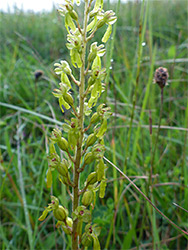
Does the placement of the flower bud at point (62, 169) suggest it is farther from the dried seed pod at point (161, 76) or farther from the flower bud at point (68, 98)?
the dried seed pod at point (161, 76)

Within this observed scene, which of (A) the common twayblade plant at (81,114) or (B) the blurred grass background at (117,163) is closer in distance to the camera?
(A) the common twayblade plant at (81,114)

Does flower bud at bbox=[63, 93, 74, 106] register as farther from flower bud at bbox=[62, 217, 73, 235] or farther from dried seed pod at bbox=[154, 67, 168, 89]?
dried seed pod at bbox=[154, 67, 168, 89]

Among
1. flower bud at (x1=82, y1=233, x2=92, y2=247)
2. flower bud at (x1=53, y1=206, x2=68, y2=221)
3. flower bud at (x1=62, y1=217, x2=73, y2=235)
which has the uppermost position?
flower bud at (x1=53, y1=206, x2=68, y2=221)

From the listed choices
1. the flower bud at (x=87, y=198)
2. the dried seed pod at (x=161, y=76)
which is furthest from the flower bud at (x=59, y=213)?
the dried seed pod at (x=161, y=76)

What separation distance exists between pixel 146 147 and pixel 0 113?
6.94 feet

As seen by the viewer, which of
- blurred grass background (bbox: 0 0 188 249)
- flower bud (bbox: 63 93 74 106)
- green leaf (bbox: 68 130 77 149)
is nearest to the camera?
green leaf (bbox: 68 130 77 149)

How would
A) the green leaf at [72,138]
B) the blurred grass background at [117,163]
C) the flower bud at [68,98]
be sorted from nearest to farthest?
the green leaf at [72,138]
the flower bud at [68,98]
the blurred grass background at [117,163]

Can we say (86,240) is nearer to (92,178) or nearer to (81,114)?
(92,178)

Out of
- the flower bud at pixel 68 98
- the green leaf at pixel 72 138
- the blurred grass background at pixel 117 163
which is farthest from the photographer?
the blurred grass background at pixel 117 163

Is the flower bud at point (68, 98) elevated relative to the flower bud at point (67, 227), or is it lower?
elevated

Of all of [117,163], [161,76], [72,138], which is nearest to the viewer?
[72,138]

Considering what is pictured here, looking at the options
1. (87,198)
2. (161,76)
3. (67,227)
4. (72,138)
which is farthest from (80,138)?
(161,76)

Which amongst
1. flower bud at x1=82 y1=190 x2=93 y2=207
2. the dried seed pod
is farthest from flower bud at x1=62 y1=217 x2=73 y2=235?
the dried seed pod

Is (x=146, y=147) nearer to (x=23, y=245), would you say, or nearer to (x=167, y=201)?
(x=167, y=201)
